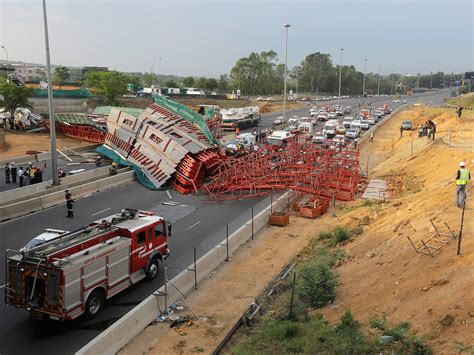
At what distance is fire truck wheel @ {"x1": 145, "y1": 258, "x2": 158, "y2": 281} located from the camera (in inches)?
575

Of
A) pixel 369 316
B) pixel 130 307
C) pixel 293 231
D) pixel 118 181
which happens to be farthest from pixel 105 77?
pixel 369 316

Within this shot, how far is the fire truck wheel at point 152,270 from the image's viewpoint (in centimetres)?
1461

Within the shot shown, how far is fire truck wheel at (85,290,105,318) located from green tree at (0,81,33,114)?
41590 mm

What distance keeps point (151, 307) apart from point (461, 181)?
1123cm

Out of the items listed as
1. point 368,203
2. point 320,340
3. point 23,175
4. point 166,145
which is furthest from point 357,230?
point 23,175

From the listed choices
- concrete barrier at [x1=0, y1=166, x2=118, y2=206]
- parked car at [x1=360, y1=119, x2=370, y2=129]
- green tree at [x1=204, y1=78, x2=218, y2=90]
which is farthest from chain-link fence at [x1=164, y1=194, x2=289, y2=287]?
green tree at [x1=204, y1=78, x2=218, y2=90]

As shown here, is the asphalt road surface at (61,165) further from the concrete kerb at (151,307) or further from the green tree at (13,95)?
the concrete kerb at (151,307)

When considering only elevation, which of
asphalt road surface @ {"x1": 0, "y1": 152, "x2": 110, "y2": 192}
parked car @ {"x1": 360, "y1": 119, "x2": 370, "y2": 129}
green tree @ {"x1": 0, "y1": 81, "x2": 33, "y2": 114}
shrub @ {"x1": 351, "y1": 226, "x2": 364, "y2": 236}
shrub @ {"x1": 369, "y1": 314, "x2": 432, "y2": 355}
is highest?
green tree @ {"x1": 0, "y1": 81, "x2": 33, "y2": 114}

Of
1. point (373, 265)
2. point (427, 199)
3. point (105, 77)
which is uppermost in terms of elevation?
point (105, 77)

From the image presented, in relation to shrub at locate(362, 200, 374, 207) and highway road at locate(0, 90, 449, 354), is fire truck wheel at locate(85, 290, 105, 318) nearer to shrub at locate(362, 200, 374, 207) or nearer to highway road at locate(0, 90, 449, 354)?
highway road at locate(0, 90, 449, 354)

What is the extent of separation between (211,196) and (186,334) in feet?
48.3

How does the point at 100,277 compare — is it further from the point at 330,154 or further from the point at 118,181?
the point at 330,154

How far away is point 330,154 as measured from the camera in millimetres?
30094

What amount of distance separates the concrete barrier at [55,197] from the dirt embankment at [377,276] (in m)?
11.7
